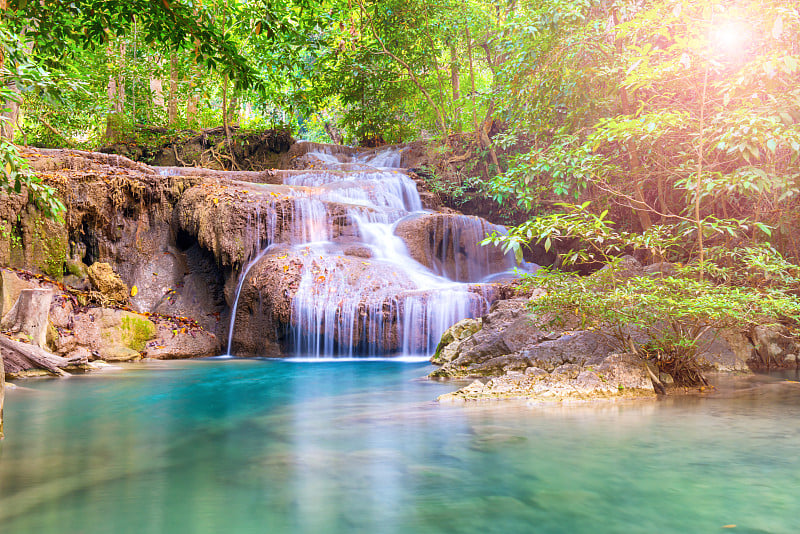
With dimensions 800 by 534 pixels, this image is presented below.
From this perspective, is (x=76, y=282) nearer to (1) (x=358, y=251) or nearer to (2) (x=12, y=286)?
(2) (x=12, y=286)

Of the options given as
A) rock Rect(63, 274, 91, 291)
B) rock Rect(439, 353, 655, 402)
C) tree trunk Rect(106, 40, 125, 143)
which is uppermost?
tree trunk Rect(106, 40, 125, 143)

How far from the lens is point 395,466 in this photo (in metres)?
3.41

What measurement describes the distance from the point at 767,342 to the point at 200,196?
10903 millimetres

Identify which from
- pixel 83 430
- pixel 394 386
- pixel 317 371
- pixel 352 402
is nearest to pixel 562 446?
pixel 352 402

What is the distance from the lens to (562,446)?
379 centimetres

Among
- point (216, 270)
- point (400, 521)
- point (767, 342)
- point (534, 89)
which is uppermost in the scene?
point (534, 89)

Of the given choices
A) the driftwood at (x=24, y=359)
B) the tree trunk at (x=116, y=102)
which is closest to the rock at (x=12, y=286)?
the driftwood at (x=24, y=359)

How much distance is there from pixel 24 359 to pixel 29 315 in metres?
0.97

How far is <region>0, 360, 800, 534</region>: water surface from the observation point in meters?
2.60

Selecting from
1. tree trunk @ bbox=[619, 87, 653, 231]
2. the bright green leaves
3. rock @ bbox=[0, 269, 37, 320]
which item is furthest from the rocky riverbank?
rock @ bbox=[0, 269, 37, 320]

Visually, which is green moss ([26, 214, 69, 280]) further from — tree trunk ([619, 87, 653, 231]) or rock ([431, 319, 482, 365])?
tree trunk ([619, 87, 653, 231])

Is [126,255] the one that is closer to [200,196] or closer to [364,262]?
[200,196]

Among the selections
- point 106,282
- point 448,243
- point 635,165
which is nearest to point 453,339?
point 635,165

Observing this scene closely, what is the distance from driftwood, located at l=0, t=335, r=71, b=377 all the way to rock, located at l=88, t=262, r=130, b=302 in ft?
10.9
